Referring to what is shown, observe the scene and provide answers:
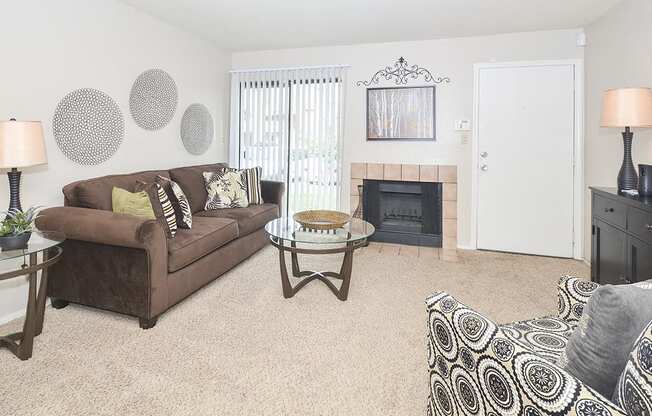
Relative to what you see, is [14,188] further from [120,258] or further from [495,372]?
[495,372]

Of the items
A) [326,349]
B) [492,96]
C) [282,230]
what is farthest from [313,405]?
[492,96]

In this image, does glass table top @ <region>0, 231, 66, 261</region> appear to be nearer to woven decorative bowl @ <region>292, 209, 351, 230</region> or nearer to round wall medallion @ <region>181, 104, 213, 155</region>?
woven decorative bowl @ <region>292, 209, 351, 230</region>

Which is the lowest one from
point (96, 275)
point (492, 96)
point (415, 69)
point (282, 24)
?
point (96, 275)

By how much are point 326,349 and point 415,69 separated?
11.0ft

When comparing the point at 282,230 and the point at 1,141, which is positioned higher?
the point at 1,141

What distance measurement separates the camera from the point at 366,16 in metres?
3.51

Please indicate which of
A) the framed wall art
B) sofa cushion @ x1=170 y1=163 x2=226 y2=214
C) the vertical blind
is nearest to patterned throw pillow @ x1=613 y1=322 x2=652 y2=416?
sofa cushion @ x1=170 y1=163 x2=226 y2=214

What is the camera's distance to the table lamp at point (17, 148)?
2016mm

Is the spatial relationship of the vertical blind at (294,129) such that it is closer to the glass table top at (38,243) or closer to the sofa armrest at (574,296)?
the glass table top at (38,243)

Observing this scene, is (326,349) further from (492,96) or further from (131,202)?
(492,96)

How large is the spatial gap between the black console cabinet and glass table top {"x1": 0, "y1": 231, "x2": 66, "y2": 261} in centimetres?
317

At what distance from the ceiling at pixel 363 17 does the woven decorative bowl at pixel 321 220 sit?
1784 mm

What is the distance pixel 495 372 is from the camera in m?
0.89

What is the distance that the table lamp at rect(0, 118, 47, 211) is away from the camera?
6.61 feet
